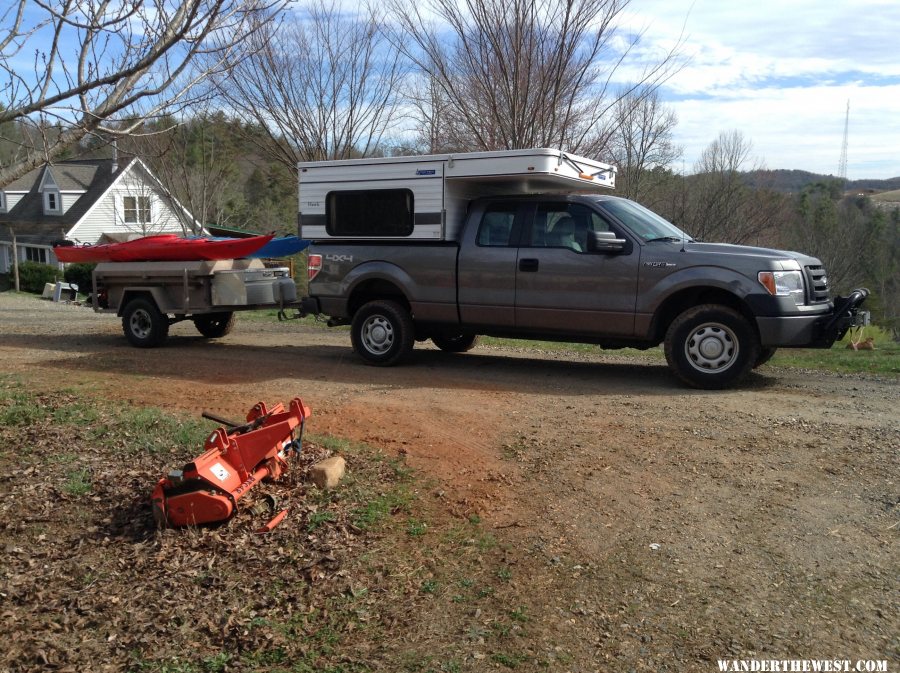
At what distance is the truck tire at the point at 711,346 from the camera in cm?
797

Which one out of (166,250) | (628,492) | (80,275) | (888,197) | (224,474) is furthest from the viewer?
(888,197)

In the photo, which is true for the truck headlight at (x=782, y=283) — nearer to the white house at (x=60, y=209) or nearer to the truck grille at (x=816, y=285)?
the truck grille at (x=816, y=285)

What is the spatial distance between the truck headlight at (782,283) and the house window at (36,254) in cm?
4306

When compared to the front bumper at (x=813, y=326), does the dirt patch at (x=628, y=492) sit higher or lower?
lower

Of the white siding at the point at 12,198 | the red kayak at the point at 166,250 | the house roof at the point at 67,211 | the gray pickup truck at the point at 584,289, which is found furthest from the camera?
the white siding at the point at 12,198

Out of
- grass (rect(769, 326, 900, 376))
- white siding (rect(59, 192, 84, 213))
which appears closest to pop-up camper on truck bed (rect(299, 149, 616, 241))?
grass (rect(769, 326, 900, 376))

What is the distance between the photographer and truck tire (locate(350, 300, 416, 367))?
32.2ft

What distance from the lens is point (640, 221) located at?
8.77m

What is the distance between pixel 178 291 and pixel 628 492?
318 inches

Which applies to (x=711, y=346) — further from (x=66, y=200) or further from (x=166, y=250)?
(x=66, y=200)

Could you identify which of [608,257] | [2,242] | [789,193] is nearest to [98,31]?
[608,257]

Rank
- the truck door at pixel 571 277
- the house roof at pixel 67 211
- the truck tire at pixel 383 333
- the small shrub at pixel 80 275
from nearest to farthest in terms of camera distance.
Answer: the truck door at pixel 571 277 < the truck tire at pixel 383 333 < the small shrub at pixel 80 275 < the house roof at pixel 67 211

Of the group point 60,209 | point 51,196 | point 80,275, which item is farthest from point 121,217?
point 51,196

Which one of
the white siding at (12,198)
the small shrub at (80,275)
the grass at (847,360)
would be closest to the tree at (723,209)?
the grass at (847,360)
